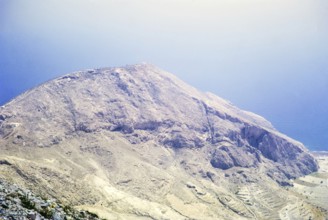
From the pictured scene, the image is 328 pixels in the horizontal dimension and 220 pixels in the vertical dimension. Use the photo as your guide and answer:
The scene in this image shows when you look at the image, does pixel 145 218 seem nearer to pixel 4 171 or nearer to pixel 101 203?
pixel 101 203

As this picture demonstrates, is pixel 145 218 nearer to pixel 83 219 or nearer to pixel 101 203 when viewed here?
pixel 101 203

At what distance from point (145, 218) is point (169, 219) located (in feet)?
38.1

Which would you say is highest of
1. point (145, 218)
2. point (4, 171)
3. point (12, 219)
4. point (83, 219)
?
point (145, 218)

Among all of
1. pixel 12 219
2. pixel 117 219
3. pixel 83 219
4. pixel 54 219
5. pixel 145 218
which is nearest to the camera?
pixel 12 219

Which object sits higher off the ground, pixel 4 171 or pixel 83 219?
pixel 4 171

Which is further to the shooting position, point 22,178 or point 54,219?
point 22,178

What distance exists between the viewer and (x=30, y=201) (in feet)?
129

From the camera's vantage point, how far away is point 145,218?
192250mm

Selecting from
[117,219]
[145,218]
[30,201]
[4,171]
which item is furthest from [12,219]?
[4,171]

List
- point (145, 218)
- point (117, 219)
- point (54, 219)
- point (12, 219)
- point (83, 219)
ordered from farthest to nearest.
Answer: point (145, 218) < point (117, 219) < point (83, 219) < point (54, 219) < point (12, 219)

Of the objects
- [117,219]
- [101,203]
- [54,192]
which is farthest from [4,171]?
[117,219]

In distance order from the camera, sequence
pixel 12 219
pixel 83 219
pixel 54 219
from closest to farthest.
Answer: pixel 12 219, pixel 54 219, pixel 83 219

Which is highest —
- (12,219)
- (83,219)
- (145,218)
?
(145,218)

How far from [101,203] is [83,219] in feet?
516
